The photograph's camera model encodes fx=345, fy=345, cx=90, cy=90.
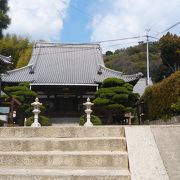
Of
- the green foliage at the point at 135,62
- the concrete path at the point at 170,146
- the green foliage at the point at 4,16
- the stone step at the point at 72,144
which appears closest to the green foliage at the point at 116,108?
the green foliage at the point at 4,16

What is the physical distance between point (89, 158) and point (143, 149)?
64 centimetres

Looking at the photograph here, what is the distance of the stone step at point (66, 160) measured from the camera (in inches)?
157

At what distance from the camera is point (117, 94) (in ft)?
63.5

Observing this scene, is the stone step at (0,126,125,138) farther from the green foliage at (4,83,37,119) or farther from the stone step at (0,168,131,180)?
the green foliage at (4,83,37,119)

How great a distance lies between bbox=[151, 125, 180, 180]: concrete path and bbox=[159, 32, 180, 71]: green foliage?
3079 centimetres

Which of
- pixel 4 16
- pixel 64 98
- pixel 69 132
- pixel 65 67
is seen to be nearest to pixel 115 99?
pixel 64 98

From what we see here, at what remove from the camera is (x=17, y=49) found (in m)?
39.1

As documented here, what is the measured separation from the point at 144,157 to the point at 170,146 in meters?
0.49

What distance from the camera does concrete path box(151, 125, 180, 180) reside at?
137 inches

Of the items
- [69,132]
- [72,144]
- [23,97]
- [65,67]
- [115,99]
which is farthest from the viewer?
[65,67]

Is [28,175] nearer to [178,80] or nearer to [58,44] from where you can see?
[178,80]

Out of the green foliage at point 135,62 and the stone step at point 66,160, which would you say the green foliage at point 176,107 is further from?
the green foliage at point 135,62

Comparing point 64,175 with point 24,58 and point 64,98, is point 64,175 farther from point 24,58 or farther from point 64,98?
point 24,58

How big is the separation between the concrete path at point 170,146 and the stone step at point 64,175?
45 cm
